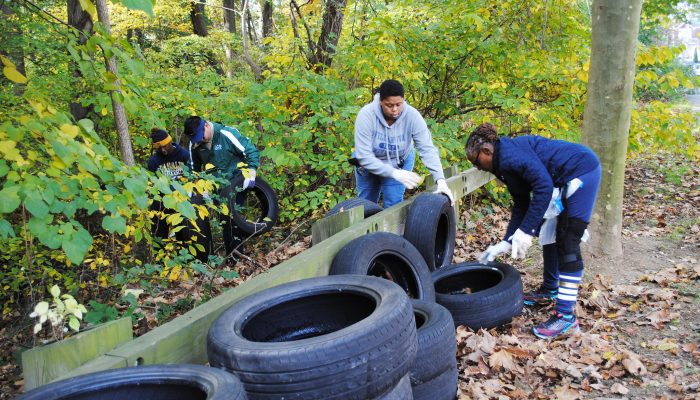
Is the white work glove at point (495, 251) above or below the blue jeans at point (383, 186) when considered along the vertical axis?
below

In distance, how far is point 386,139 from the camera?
5742 mm

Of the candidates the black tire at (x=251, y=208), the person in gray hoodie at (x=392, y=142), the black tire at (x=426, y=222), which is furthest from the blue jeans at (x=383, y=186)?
the black tire at (x=251, y=208)

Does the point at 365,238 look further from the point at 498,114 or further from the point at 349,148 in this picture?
the point at 498,114

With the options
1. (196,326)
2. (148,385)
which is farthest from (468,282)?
(148,385)

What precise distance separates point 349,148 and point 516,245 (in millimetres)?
3651

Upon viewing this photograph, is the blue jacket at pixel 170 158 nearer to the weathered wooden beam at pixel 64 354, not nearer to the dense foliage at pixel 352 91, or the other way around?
the dense foliage at pixel 352 91

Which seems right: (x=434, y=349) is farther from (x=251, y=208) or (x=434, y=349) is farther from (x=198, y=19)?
(x=198, y=19)

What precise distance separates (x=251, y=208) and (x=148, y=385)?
6977 mm

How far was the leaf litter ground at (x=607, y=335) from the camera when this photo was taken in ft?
11.6

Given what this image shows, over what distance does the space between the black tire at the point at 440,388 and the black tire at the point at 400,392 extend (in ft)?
1.53

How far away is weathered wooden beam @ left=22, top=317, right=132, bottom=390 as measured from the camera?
211 centimetres

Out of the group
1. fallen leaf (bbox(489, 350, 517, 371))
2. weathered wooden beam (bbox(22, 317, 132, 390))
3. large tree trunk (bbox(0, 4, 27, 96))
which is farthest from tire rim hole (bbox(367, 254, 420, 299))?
large tree trunk (bbox(0, 4, 27, 96))

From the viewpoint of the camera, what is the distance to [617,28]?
5.32m

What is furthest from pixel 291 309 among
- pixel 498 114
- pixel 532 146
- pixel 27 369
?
pixel 498 114
